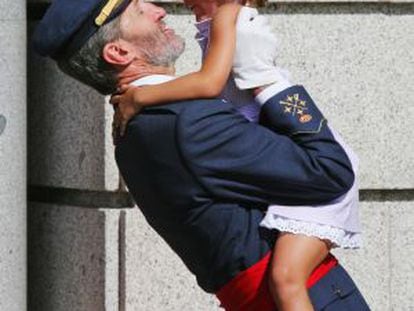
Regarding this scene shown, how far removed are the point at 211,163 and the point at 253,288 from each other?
14.3 inches

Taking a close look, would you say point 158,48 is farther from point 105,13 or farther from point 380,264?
point 380,264

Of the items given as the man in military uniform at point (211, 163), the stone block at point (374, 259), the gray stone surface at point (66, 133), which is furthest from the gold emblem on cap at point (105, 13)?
the stone block at point (374, 259)

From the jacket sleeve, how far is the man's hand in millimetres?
158

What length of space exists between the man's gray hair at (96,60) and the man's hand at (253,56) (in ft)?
1.12

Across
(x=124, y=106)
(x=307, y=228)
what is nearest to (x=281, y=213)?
(x=307, y=228)

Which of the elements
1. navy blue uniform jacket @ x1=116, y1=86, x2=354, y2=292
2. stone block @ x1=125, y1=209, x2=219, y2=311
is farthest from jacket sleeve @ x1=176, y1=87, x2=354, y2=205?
stone block @ x1=125, y1=209, x2=219, y2=311

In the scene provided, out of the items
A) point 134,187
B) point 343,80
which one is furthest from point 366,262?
point 134,187

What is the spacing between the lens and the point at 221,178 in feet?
12.0

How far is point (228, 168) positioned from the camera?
3.62 metres

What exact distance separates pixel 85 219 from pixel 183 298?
51 cm

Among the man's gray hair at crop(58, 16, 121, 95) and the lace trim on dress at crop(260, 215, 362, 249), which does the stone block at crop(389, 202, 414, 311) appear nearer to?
the lace trim on dress at crop(260, 215, 362, 249)

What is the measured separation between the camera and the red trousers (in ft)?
12.1

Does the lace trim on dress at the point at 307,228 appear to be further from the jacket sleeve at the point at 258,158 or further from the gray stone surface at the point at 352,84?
the gray stone surface at the point at 352,84

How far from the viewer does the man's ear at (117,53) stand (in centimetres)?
384
